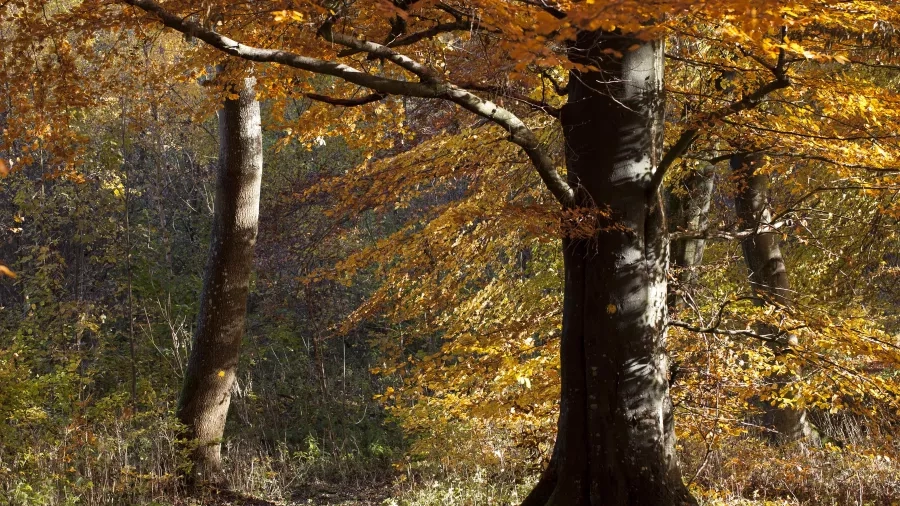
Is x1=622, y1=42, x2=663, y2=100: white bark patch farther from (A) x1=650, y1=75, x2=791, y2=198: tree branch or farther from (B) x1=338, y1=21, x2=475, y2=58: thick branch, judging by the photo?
(B) x1=338, y1=21, x2=475, y2=58: thick branch

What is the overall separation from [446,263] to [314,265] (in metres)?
8.06

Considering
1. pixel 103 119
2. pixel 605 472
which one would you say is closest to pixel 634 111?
pixel 605 472

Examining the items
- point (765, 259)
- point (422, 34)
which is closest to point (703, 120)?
point (422, 34)

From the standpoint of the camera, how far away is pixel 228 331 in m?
7.52

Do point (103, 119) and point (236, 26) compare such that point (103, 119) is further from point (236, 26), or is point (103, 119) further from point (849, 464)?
point (849, 464)

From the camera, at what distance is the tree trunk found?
14.8ft

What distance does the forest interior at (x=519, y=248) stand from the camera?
4.49 meters

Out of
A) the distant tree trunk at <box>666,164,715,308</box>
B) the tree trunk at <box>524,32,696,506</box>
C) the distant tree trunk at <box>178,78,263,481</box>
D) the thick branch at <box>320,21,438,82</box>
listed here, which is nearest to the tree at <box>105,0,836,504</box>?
the tree trunk at <box>524,32,696,506</box>

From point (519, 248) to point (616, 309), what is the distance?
476 centimetres

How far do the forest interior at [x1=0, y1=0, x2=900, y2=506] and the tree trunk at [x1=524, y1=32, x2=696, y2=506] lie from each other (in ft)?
0.05

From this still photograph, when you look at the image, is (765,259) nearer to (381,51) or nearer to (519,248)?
(519,248)

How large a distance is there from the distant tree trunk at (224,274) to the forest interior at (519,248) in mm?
28

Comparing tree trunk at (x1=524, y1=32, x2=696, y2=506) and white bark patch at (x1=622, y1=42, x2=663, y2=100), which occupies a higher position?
white bark patch at (x1=622, y1=42, x2=663, y2=100)

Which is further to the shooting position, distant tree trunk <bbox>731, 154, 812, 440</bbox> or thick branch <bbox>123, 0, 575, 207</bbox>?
distant tree trunk <bbox>731, 154, 812, 440</bbox>
